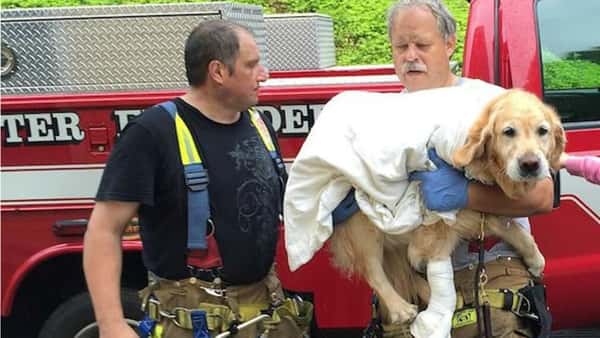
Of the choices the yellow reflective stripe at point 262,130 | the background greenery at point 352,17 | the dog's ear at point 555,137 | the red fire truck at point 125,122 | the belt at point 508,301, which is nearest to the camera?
the dog's ear at point 555,137

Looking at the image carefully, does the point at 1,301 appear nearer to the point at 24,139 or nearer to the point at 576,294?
the point at 24,139

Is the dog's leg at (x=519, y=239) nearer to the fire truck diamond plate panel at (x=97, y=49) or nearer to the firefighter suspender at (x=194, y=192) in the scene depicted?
the firefighter suspender at (x=194, y=192)

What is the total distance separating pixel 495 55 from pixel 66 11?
189cm

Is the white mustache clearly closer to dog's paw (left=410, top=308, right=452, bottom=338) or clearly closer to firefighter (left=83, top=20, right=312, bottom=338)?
firefighter (left=83, top=20, right=312, bottom=338)

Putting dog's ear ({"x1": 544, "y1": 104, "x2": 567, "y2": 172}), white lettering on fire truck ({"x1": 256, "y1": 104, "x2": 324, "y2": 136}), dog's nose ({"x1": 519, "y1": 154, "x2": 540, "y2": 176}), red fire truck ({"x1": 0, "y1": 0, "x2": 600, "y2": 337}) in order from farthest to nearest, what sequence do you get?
white lettering on fire truck ({"x1": 256, "y1": 104, "x2": 324, "y2": 136})
red fire truck ({"x1": 0, "y1": 0, "x2": 600, "y2": 337})
dog's ear ({"x1": 544, "y1": 104, "x2": 567, "y2": 172})
dog's nose ({"x1": 519, "y1": 154, "x2": 540, "y2": 176})

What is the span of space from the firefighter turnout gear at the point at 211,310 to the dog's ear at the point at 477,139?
84 cm

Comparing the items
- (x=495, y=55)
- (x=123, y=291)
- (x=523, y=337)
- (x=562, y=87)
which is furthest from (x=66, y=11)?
(x=523, y=337)

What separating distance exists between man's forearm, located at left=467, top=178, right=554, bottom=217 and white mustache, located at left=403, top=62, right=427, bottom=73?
0.36 meters

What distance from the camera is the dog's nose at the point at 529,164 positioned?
1.98 meters

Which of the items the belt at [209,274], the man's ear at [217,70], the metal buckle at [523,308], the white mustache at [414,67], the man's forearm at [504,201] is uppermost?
the man's ear at [217,70]

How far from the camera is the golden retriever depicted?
80.0 inches

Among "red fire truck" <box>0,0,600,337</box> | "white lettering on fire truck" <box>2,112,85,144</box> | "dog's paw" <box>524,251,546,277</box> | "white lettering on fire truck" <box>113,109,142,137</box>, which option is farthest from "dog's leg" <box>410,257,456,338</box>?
"white lettering on fire truck" <box>2,112,85,144</box>

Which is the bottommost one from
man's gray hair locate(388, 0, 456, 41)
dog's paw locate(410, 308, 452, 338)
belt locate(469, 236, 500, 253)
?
dog's paw locate(410, 308, 452, 338)

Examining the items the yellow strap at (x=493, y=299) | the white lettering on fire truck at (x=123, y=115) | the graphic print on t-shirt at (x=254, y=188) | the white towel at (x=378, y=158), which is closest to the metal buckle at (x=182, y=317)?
the graphic print on t-shirt at (x=254, y=188)
